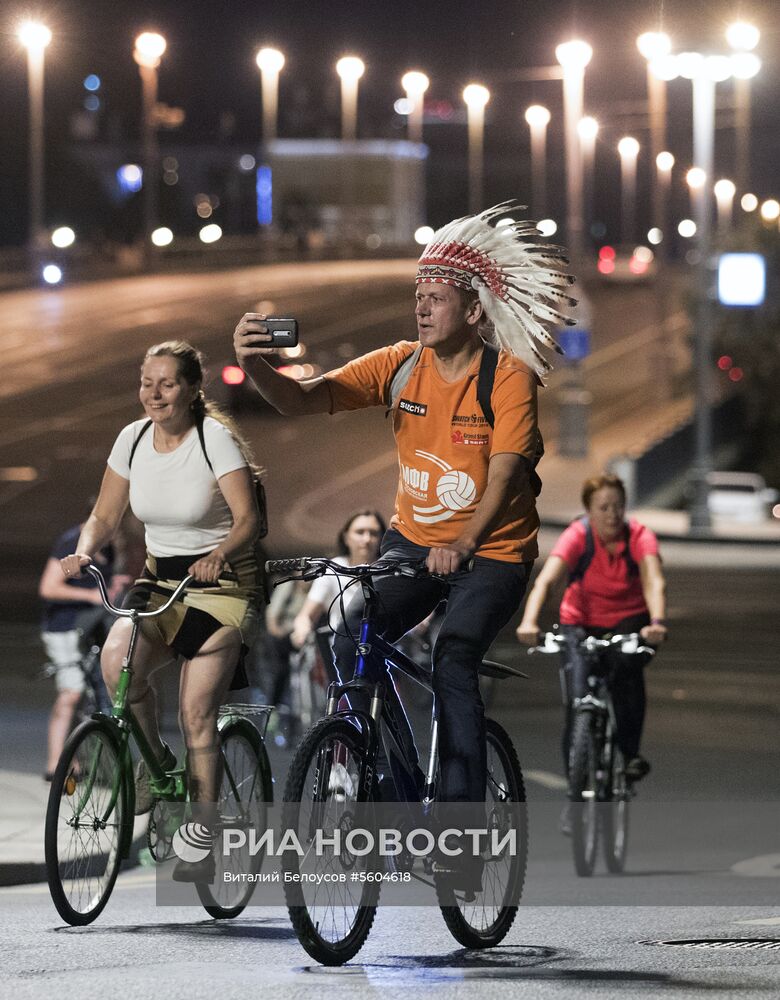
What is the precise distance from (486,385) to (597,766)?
386 cm

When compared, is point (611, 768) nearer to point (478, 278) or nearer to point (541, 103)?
point (478, 278)

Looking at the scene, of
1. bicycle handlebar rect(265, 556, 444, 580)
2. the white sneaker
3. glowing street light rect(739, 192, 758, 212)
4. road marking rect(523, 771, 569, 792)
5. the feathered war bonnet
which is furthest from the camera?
glowing street light rect(739, 192, 758, 212)

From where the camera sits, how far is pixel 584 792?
9398 millimetres

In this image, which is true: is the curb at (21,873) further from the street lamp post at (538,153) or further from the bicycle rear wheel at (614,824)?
the street lamp post at (538,153)

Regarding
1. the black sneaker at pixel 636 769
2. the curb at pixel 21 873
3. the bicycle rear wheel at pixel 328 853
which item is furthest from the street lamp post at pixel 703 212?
the bicycle rear wheel at pixel 328 853

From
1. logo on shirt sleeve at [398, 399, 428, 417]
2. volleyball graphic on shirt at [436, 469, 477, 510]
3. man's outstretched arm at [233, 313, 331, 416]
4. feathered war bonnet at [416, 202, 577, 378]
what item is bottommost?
volleyball graphic on shirt at [436, 469, 477, 510]

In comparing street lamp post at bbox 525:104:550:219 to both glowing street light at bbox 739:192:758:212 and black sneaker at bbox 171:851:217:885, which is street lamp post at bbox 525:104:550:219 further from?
black sneaker at bbox 171:851:217:885

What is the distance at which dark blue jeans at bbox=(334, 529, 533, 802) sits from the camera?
6.02 metres

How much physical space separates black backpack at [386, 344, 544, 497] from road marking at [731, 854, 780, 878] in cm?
358

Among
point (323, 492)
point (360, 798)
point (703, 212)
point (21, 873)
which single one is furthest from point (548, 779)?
point (323, 492)

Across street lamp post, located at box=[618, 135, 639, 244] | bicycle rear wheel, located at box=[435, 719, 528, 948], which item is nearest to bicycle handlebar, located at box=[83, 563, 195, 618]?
bicycle rear wheel, located at box=[435, 719, 528, 948]

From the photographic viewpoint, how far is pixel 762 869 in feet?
30.7

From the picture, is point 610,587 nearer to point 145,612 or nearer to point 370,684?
point 145,612

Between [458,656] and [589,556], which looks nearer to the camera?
[458,656]
